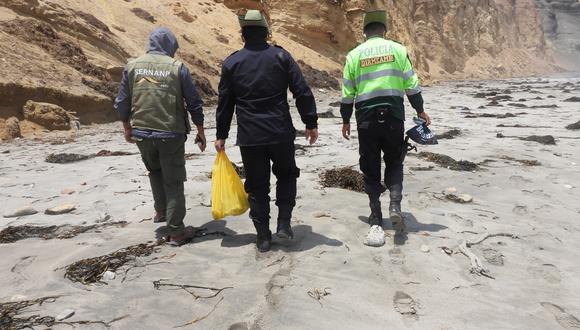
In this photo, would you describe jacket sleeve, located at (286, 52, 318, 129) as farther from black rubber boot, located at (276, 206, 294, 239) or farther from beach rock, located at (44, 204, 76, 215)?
beach rock, located at (44, 204, 76, 215)

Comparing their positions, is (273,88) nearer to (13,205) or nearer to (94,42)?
(13,205)

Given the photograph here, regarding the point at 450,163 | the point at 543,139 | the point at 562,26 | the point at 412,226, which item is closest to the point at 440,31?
the point at 543,139

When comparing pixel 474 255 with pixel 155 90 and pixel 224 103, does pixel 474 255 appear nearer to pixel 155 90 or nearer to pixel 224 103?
pixel 224 103

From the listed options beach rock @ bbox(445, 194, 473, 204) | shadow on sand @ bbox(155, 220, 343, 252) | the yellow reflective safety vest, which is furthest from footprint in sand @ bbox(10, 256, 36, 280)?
beach rock @ bbox(445, 194, 473, 204)

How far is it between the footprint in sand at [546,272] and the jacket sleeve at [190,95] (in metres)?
2.89

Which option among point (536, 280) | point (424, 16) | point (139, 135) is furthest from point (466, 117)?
point (424, 16)

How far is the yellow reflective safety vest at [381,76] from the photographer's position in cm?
349

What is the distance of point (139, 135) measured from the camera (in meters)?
3.44

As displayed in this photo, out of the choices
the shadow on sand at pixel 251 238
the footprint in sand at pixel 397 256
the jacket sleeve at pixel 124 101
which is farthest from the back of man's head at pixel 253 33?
the footprint in sand at pixel 397 256

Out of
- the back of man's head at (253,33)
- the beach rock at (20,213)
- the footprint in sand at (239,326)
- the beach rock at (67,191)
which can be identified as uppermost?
the back of man's head at (253,33)

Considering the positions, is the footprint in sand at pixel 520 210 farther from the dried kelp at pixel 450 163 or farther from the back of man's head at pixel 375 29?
Result: the back of man's head at pixel 375 29

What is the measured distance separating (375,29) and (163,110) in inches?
77.1

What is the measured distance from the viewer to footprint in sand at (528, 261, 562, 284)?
3025 millimetres

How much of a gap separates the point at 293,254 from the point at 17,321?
6.17 feet
